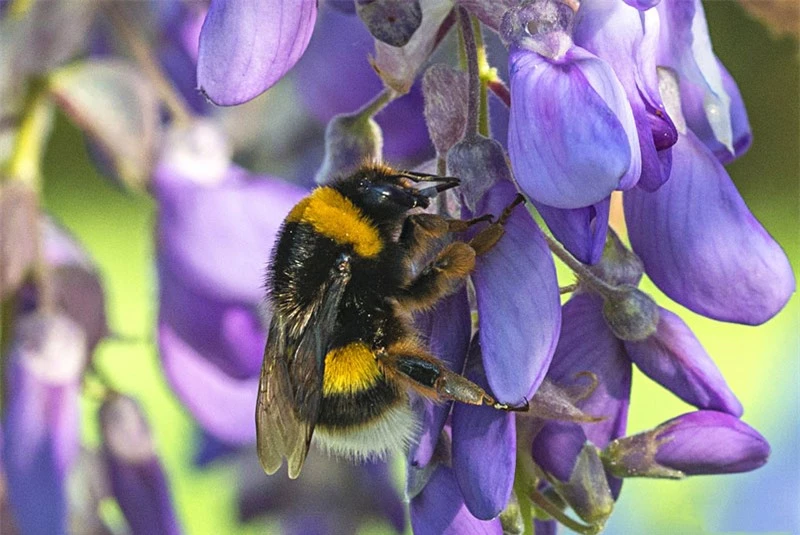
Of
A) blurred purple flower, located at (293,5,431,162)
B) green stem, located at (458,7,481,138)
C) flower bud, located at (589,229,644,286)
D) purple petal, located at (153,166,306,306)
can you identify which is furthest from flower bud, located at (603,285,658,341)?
purple petal, located at (153,166,306,306)

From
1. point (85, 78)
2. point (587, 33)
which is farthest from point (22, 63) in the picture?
point (587, 33)

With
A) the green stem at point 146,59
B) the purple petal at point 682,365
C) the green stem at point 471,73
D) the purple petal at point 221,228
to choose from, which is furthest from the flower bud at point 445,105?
the green stem at point 146,59

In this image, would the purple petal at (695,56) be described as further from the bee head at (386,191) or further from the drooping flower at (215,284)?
the drooping flower at (215,284)

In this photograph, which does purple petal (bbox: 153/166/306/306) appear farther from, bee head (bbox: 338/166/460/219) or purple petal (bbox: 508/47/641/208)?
purple petal (bbox: 508/47/641/208)

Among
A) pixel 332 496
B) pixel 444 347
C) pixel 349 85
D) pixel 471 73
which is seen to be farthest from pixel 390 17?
pixel 332 496

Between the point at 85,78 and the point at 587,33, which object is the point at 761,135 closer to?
the point at 85,78

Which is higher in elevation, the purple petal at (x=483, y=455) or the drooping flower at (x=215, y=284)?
the purple petal at (x=483, y=455)
